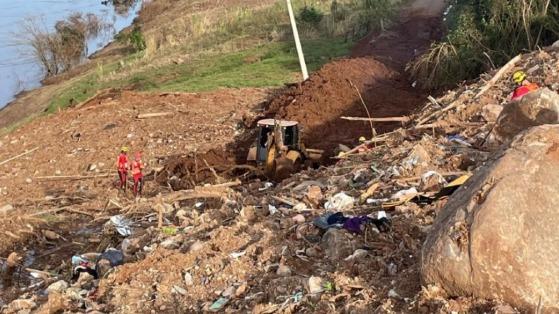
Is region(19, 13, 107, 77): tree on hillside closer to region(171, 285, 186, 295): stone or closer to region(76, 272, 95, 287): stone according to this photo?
region(76, 272, 95, 287): stone

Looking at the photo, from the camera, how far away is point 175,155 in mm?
13656

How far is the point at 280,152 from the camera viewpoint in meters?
10.9

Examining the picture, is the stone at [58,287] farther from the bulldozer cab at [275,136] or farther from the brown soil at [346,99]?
the brown soil at [346,99]

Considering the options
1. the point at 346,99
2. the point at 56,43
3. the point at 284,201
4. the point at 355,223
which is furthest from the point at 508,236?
the point at 56,43

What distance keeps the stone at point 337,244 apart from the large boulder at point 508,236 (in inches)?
48.1

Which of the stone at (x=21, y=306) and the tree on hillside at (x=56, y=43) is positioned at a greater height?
the tree on hillside at (x=56, y=43)

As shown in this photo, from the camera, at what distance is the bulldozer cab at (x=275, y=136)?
36.2 feet

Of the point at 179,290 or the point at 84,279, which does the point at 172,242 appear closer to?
the point at 84,279

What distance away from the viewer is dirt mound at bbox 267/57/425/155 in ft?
43.2

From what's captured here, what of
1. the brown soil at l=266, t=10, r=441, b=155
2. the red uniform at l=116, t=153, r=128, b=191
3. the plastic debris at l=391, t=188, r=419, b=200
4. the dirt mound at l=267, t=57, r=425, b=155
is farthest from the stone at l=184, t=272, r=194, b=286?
the dirt mound at l=267, t=57, r=425, b=155

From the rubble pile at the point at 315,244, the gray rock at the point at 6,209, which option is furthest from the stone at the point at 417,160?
the gray rock at the point at 6,209

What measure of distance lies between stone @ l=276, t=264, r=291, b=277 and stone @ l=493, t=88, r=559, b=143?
288 cm

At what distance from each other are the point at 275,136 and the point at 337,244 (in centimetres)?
578

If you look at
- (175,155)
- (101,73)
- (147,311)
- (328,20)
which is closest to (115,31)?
(101,73)
